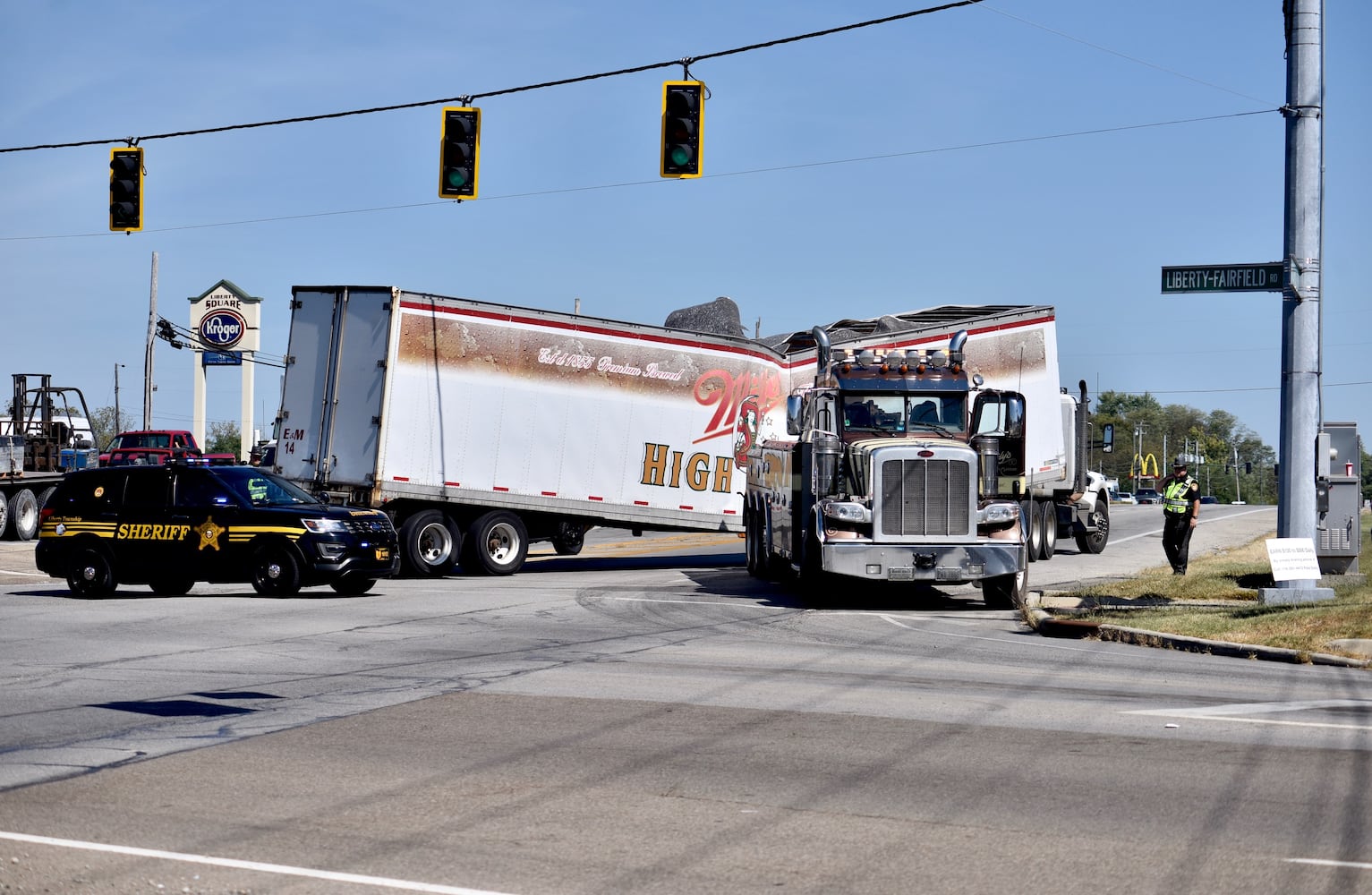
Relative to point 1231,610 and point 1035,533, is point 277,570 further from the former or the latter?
point 1035,533

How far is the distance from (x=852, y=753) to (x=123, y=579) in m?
13.9

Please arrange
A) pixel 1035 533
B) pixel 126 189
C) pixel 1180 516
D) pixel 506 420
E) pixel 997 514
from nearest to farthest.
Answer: pixel 997 514
pixel 126 189
pixel 1180 516
pixel 506 420
pixel 1035 533

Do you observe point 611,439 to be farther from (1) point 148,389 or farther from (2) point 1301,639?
(1) point 148,389

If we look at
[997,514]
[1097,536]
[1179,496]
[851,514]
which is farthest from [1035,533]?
[851,514]

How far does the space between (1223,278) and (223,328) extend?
59.4 m

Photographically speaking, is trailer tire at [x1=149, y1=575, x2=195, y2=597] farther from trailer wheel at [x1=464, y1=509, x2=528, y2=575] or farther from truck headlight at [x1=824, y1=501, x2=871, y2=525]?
truck headlight at [x1=824, y1=501, x2=871, y2=525]

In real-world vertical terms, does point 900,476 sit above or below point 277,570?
above

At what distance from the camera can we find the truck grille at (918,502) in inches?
699

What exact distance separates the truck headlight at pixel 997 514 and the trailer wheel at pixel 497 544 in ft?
28.3

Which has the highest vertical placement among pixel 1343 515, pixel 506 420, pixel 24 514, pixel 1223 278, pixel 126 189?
pixel 126 189

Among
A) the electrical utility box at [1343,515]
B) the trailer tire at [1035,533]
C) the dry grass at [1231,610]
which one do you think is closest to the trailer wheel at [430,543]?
the dry grass at [1231,610]

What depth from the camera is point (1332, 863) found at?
595 cm

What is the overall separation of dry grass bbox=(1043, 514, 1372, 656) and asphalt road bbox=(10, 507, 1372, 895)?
3.29 feet

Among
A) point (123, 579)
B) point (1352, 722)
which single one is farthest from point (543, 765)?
point (123, 579)
